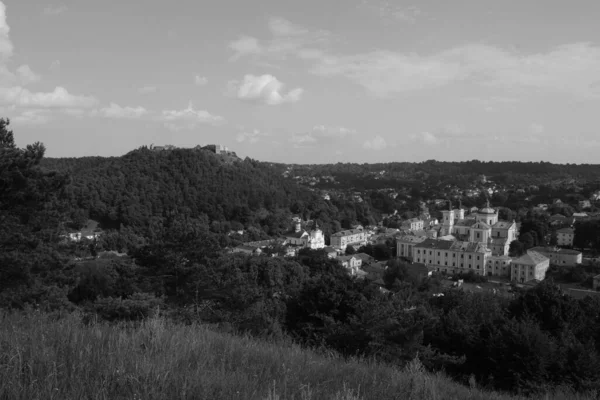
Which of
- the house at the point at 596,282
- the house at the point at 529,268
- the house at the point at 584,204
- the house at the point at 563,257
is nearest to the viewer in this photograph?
the house at the point at 596,282

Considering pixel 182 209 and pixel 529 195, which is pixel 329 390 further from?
pixel 529 195

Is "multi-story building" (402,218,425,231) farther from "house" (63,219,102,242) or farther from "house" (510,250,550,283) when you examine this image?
"house" (63,219,102,242)

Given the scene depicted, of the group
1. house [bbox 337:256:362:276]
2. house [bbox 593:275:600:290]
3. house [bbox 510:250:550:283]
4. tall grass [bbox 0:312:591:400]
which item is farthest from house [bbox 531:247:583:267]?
tall grass [bbox 0:312:591:400]

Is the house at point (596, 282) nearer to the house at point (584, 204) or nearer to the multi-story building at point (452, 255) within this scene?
the multi-story building at point (452, 255)

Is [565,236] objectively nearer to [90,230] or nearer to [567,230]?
[567,230]

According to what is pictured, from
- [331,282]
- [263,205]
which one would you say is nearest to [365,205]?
[263,205]

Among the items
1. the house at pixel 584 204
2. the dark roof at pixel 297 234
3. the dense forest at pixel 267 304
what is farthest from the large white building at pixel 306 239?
the house at pixel 584 204
